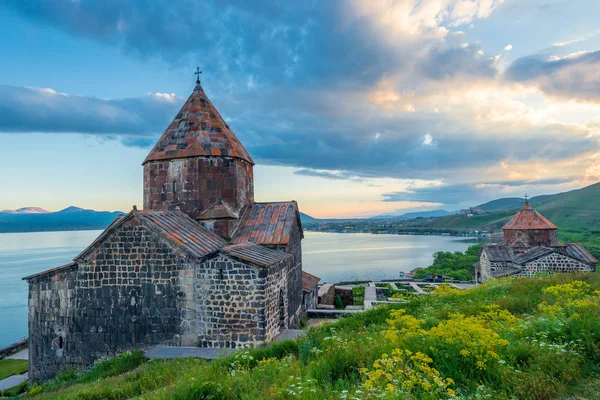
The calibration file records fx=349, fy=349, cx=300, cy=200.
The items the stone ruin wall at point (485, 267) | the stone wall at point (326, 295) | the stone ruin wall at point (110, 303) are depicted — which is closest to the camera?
the stone ruin wall at point (110, 303)

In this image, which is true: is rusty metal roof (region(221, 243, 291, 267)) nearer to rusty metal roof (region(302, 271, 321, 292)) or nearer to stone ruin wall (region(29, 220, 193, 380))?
stone ruin wall (region(29, 220, 193, 380))

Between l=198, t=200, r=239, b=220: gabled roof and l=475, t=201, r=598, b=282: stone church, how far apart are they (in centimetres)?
1677

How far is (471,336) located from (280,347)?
317 centimetres

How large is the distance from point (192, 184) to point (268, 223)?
2.70 m

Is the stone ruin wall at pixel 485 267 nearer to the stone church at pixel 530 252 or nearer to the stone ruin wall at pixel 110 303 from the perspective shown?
the stone church at pixel 530 252

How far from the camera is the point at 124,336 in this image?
840cm

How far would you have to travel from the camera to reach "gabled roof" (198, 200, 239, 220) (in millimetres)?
10852

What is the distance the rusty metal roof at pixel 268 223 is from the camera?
1077 centimetres

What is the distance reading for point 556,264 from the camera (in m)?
20.1

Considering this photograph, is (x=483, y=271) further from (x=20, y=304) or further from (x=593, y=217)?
(x=593, y=217)

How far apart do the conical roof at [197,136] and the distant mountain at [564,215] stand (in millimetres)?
94610

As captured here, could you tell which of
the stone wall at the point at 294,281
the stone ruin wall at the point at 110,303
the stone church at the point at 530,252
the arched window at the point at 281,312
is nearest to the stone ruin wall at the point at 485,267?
the stone church at the point at 530,252

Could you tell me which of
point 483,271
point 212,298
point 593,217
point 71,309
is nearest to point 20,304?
point 71,309

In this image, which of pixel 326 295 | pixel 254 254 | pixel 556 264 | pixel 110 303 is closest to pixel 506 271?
pixel 556 264
